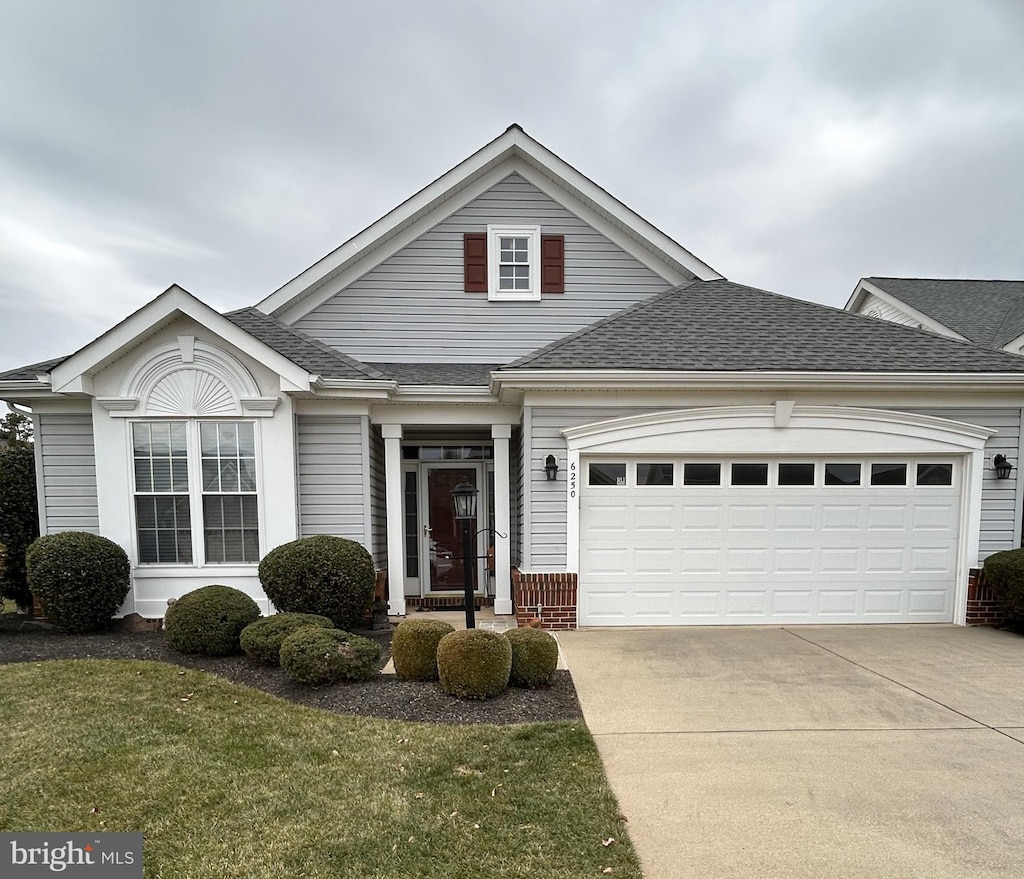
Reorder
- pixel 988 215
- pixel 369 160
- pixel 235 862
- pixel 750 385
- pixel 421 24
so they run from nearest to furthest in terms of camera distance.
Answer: pixel 235 862
pixel 750 385
pixel 421 24
pixel 369 160
pixel 988 215

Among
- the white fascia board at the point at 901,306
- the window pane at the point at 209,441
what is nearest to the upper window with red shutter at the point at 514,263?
the window pane at the point at 209,441

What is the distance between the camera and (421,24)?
9.09m

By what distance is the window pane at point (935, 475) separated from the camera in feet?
22.9

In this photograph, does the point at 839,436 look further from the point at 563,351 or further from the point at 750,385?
the point at 563,351

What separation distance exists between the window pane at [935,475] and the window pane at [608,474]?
13.5ft

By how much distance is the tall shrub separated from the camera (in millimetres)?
7312

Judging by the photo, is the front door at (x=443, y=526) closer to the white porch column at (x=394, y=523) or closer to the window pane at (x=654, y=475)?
the white porch column at (x=394, y=523)

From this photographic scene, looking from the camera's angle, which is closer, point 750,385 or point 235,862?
point 235,862

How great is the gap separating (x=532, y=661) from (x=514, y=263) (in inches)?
254

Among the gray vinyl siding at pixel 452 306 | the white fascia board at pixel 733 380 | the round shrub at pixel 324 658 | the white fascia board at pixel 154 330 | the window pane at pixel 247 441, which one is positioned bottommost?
the round shrub at pixel 324 658

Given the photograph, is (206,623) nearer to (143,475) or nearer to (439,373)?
(143,475)

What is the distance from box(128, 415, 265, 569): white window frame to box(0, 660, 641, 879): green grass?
7.99 ft

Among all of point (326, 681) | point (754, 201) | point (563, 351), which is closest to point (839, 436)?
point (563, 351)

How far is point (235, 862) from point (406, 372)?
20.9 ft
